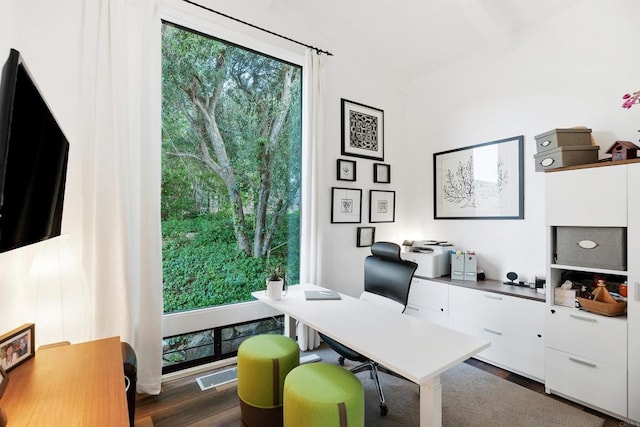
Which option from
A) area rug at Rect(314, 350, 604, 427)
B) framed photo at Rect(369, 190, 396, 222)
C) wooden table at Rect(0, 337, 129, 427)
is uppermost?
framed photo at Rect(369, 190, 396, 222)

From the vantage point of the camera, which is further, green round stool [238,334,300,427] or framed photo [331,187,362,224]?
framed photo [331,187,362,224]

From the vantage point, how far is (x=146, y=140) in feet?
7.25

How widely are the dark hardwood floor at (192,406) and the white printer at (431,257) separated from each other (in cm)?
114

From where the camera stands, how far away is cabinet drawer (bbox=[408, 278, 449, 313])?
10.0ft

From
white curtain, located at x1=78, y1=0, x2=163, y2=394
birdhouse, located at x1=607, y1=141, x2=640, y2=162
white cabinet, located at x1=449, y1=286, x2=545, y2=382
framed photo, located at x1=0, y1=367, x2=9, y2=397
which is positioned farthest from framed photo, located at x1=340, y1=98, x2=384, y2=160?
framed photo, located at x1=0, y1=367, x2=9, y2=397

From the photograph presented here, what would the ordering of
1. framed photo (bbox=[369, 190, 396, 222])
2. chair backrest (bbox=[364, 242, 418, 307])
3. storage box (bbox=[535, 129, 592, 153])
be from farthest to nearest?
framed photo (bbox=[369, 190, 396, 222])
storage box (bbox=[535, 129, 592, 153])
chair backrest (bbox=[364, 242, 418, 307])

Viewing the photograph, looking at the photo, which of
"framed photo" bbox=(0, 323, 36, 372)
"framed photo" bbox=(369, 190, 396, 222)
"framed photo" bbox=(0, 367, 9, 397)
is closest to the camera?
"framed photo" bbox=(0, 367, 9, 397)

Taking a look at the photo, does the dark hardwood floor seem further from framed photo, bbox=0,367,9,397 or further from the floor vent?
framed photo, bbox=0,367,9,397

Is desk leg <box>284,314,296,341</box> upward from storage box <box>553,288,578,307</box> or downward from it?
downward

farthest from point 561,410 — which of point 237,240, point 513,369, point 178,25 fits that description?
point 178,25

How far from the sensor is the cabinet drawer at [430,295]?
305 cm

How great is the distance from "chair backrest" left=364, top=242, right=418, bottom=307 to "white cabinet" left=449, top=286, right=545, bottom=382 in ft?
3.16

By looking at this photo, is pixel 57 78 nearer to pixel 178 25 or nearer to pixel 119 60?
pixel 119 60

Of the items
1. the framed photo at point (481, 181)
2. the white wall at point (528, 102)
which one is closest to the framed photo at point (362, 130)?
the white wall at point (528, 102)
